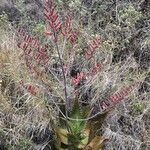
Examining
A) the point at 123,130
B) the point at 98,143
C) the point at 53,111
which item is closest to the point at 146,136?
the point at 123,130

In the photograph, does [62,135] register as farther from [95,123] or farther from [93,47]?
[93,47]

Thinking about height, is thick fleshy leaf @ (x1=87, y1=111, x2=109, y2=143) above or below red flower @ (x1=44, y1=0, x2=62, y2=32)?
below

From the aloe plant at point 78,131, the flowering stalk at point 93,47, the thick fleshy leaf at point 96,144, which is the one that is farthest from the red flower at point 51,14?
the thick fleshy leaf at point 96,144

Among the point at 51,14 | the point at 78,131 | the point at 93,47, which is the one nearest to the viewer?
the point at 51,14

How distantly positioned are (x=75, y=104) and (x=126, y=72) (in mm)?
917

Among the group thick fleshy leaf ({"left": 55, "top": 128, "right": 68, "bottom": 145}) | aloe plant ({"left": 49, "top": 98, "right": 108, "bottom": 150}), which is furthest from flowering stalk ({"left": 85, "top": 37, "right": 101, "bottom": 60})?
thick fleshy leaf ({"left": 55, "top": 128, "right": 68, "bottom": 145})

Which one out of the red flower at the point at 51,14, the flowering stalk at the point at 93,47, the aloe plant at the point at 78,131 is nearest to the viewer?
the red flower at the point at 51,14

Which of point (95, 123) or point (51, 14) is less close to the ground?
point (51, 14)

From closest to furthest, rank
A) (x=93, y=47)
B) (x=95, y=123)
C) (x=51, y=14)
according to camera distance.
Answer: (x=51, y=14) → (x=93, y=47) → (x=95, y=123)

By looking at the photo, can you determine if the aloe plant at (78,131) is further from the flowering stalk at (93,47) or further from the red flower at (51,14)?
the red flower at (51,14)

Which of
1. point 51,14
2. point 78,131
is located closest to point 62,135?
point 78,131

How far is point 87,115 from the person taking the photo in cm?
373

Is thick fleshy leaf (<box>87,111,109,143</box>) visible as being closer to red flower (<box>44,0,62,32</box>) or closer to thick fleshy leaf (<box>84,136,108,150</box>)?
thick fleshy leaf (<box>84,136,108,150</box>)

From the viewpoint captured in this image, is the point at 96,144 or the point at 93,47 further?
the point at 96,144
